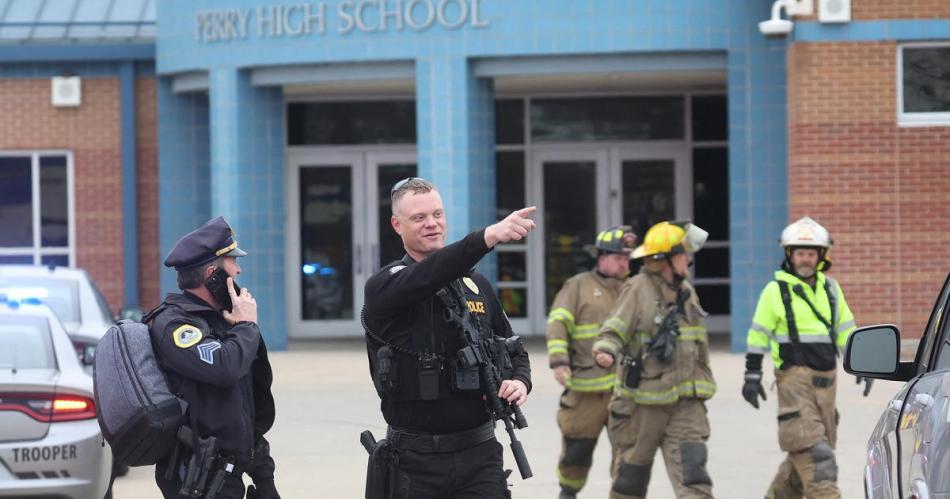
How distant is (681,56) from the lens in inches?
733

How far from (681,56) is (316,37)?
416 cm

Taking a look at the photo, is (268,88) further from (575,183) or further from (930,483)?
(930,483)

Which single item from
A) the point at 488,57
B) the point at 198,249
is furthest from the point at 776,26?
the point at 198,249

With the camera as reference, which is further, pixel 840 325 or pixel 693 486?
pixel 840 325

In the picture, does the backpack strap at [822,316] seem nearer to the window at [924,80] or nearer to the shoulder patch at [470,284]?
the shoulder patch at [470,284]

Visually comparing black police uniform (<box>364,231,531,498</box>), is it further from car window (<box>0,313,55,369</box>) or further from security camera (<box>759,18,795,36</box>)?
security camera (<box>759,18,795,36</box>)

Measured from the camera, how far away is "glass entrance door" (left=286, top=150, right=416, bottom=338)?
21.9 meters

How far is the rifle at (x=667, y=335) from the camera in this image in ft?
29.1

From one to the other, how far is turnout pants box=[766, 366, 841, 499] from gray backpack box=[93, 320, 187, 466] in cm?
411

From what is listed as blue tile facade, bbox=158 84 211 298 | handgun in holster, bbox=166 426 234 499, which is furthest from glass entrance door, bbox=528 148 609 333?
handgun in holster, bbox=166 426 234 499

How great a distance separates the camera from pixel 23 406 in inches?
341

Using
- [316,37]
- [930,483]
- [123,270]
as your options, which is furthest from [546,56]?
[930,483]

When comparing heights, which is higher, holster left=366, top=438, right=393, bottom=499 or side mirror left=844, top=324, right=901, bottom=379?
side mirror left=844, top=324, right=901, bottom=379

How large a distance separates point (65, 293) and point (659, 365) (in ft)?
18.0
